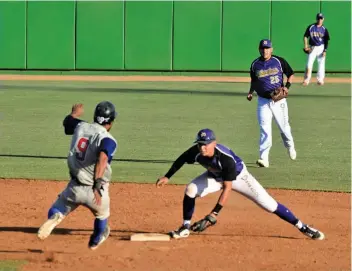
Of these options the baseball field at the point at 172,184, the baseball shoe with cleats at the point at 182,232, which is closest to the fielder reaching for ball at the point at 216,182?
the baseball shoe with cleats at the point at 182,232

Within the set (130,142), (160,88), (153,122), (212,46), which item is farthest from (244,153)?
(212,46)

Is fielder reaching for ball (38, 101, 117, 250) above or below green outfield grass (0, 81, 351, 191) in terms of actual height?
above

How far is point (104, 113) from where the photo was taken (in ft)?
29.0

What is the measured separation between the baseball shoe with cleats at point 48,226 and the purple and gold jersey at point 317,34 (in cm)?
2070

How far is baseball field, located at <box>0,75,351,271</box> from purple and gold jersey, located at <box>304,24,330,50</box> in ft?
6.99

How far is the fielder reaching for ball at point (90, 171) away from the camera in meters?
8.73

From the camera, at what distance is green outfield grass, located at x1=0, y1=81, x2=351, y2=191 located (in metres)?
14.9

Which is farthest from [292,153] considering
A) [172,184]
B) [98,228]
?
[98,228]

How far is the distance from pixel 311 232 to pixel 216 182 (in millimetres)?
1255

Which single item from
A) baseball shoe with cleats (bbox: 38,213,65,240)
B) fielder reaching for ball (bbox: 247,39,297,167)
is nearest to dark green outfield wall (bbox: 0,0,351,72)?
fielder reaching for ball (bbox: 247,39,297,167)

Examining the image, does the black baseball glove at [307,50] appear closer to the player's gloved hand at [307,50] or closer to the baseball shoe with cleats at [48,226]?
the player's gloved hand at [307,50]

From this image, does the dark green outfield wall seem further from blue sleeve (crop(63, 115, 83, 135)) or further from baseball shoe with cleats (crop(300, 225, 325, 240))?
blue sleeve (crop(63, 115, 83, 135))

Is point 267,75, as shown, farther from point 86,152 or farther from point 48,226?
point 48,226

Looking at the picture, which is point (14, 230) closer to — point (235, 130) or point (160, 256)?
point (160, 256)
